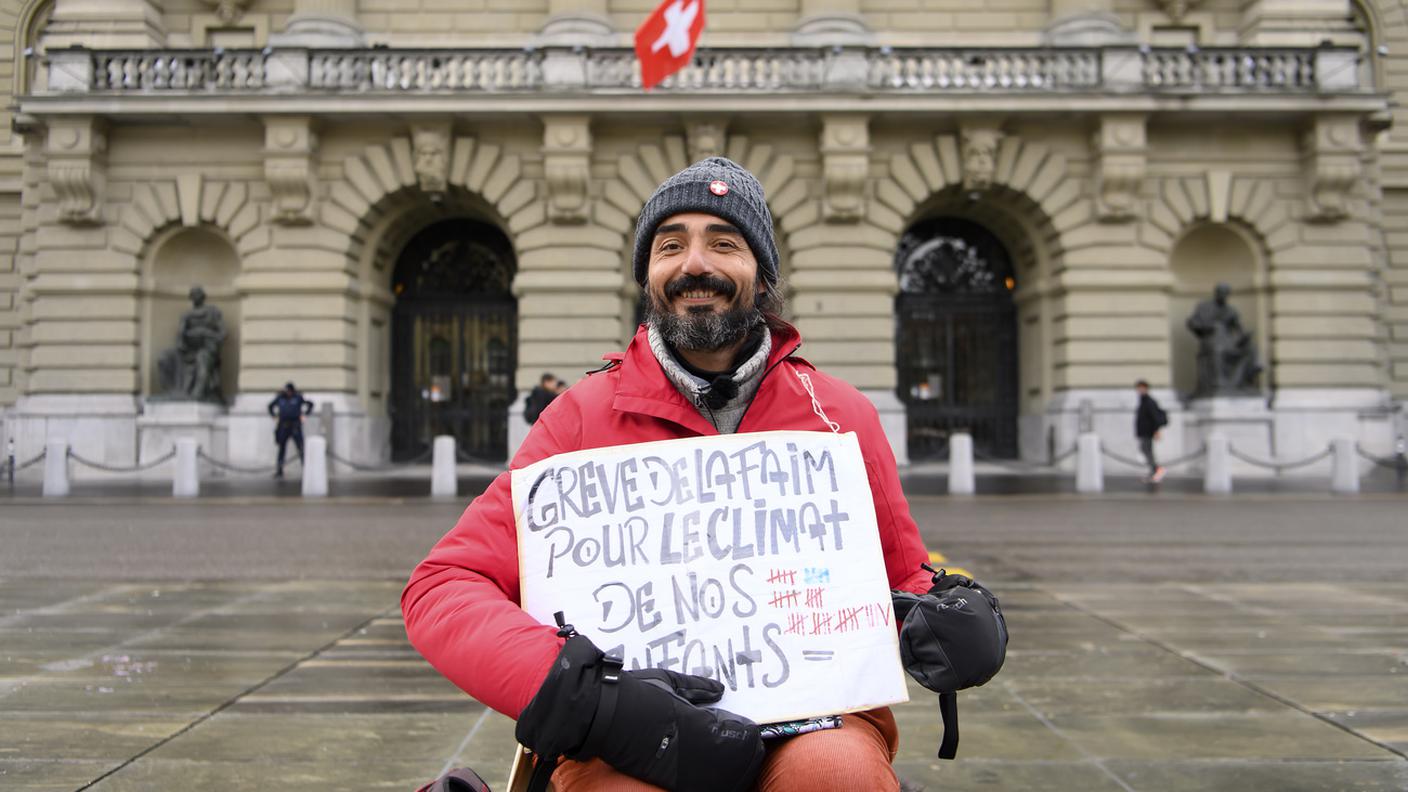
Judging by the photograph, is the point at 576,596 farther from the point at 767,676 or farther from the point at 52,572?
the point at 52,572

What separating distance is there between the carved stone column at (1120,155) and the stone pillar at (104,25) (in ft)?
63.5

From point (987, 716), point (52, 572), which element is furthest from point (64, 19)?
point (987, 716)

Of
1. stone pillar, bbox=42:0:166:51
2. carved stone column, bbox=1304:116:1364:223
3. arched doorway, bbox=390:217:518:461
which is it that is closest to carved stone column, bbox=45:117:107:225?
stone pillar, bbox=42:0:166:51

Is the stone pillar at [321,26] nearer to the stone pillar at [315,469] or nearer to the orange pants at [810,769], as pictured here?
the stone pillar at [315,469]

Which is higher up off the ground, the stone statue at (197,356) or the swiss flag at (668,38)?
the swiss flag at (668,38)

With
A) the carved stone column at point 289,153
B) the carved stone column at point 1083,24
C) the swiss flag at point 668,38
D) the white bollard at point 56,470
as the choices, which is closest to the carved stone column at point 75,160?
the carved stone column at point 289,153

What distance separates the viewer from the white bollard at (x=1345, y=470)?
53.1 ft

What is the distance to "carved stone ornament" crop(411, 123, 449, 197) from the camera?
20875 mm

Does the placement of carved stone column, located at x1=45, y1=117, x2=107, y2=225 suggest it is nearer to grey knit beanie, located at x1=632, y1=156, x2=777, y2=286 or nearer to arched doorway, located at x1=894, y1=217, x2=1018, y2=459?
arched doorway, located at x1=894, y1=217, x2=1018, y2=459

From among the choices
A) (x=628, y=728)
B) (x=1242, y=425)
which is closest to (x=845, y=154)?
(x=1242, y=425)

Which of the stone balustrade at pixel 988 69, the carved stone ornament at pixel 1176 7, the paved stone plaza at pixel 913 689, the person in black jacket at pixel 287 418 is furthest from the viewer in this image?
the carved stone ornament at pixel 1176 7

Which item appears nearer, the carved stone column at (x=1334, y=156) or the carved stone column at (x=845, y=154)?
the carved stone column at (x=845, y=154)

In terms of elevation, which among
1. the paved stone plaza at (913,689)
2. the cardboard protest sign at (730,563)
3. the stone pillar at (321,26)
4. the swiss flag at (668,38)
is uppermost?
the stone pillar at (321,26)

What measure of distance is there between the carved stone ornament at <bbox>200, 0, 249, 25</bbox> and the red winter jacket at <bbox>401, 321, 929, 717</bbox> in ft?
77.6
